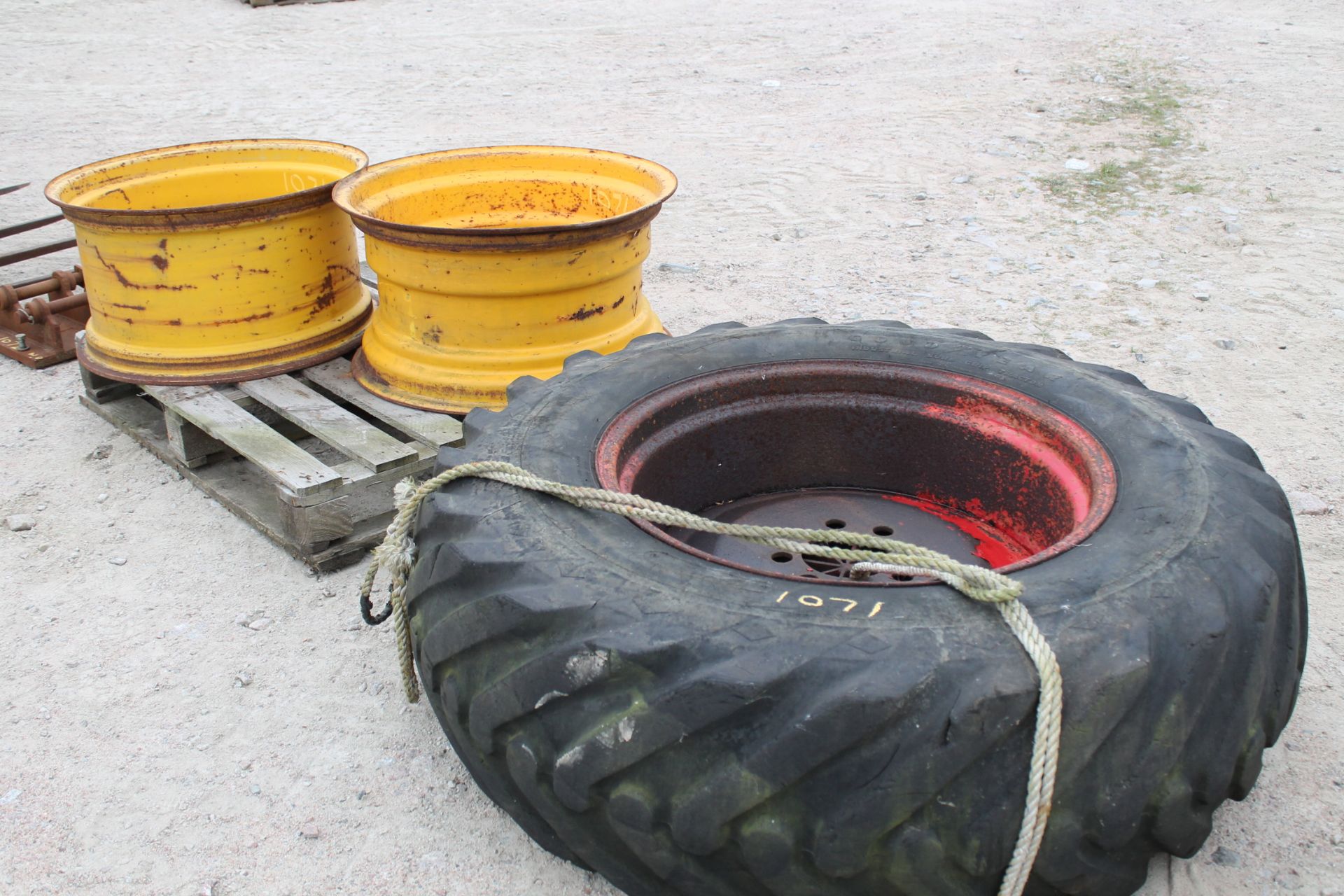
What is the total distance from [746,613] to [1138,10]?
9.84m

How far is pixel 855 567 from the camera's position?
1697 mm

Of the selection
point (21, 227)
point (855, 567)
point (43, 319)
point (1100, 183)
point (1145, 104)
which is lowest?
point (43, 319)

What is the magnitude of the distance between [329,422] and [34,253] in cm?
231

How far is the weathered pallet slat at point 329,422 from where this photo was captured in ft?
8.98

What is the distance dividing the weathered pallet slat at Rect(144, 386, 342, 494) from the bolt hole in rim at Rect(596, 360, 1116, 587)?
938mm

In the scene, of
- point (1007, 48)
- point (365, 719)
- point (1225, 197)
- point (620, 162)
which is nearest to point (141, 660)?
point (365, 719)

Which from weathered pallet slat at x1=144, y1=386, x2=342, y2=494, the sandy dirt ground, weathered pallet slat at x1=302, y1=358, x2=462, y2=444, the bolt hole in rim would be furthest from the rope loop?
weathered pallet slat at x1=302, y1=358, x2=462, y2=444

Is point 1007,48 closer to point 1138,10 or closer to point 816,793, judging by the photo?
point 1138,10

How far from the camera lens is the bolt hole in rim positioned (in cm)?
212

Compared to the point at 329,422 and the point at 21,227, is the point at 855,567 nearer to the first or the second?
the point at 329,422

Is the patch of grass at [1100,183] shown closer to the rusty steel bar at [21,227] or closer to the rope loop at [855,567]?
the rope loop at [855,567]

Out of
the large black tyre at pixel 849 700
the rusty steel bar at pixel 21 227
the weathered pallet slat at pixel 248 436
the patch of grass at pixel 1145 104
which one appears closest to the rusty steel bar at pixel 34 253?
the rusty steel bar at pixel 21 227

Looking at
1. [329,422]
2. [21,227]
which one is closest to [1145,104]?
[329,422]

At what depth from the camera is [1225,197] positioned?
5.28 metres
